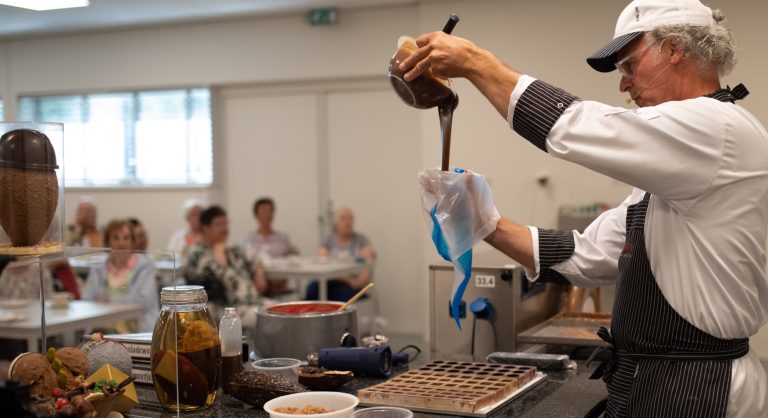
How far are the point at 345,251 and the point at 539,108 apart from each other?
5142mm

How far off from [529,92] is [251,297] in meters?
4.10

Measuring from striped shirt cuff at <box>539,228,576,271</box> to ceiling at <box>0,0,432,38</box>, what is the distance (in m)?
4.96

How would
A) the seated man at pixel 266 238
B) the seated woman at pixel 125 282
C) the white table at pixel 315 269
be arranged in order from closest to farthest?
the seated woman at pixel 125 282 → the white table at pixel 315 269 → the seated man at pixel 266 238

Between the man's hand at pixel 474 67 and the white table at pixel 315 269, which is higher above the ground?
the man's hand at pixel 474 67

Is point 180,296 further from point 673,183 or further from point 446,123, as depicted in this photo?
point 673,183

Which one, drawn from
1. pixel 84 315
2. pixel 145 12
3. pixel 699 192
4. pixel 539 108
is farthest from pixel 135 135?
pixel 699 192

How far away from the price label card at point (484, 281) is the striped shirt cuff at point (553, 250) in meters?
0.49

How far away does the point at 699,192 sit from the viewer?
1423 mm

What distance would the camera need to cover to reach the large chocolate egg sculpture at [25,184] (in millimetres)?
1491

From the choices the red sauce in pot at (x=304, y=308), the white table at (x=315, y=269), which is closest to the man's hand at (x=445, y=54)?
the red sauce in pot at (x=304, y=308)

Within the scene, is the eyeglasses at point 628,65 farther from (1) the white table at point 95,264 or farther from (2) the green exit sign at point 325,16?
(2) the green exit sign at point 325,16

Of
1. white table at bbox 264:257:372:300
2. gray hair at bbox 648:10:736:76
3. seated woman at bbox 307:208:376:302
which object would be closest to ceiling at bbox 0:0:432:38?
seated woman at bbox 307:208:376:302

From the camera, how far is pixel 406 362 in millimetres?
2156

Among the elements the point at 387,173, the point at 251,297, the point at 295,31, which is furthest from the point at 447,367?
the point at 295,31
